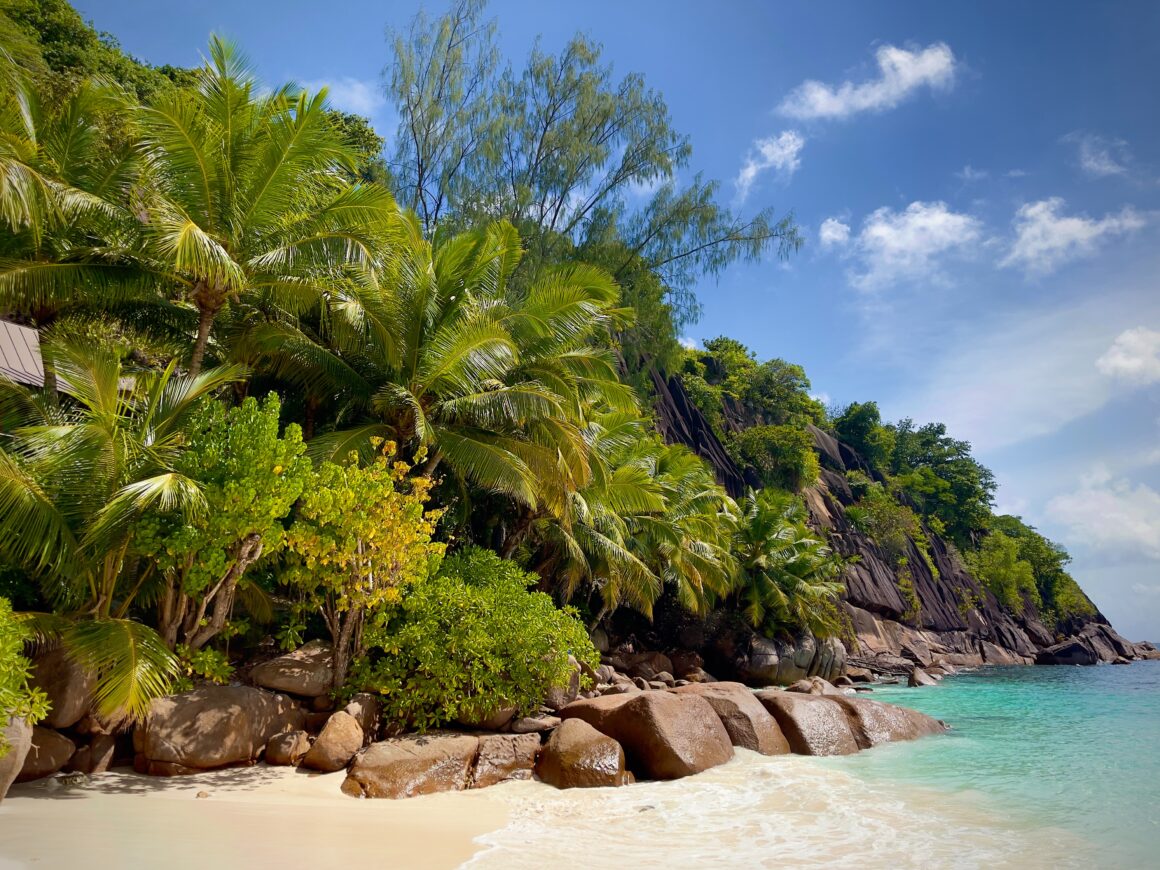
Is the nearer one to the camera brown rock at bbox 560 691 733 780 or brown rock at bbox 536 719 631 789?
brown rock at bbox 536 719 631 789

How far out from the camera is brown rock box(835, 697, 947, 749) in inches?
489

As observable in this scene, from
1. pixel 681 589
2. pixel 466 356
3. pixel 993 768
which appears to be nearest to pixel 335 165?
pixel 466 356

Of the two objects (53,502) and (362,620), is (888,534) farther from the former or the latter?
(53,502)

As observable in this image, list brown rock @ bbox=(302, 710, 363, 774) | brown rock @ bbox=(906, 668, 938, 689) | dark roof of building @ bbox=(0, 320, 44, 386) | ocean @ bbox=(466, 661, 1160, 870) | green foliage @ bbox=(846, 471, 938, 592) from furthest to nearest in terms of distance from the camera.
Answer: green foliage @ bbox=(846, 471, 938, 592) < brown rock @ bbox=(906, 668, 938, 689) < dark roof of building @ bbox=(0, 320, 44, 386) < brown rock @ bbox=(302, 710, 363, 774) < ocean @ bbox=(466, 661, 1160, 870)

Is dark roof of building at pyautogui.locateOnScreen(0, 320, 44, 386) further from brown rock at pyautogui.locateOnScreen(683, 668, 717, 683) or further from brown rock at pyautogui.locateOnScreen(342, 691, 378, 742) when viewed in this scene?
brown rock at pyautogui.locateOnScreen(683, 668, 717, 683)

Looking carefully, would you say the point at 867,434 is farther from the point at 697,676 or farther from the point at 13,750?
the point at 13,750

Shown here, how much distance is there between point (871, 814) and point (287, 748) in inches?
264

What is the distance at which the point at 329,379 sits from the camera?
39.8ft

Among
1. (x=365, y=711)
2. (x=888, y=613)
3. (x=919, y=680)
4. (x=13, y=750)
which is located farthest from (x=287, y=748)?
(x=888, y=613)

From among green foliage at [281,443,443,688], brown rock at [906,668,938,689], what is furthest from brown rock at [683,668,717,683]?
green foliage at [281,443,443,688]

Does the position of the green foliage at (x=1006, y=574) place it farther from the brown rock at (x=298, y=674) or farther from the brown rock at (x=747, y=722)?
the brown rock at (x=298, y=674)

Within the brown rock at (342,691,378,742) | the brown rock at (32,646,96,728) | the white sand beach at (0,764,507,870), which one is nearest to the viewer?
the white sand beach at (0,764,507,870)

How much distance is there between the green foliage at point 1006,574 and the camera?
53.7 metres

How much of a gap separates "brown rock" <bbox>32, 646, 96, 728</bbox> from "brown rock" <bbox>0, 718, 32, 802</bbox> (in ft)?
4.18
